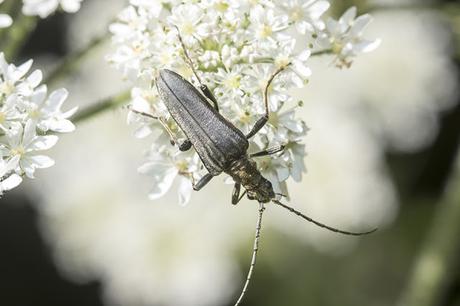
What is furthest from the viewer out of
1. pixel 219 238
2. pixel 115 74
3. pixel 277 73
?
pixel 115 74

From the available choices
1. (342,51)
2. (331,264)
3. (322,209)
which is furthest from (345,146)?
(342,51)

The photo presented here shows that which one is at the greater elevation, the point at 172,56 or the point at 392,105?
the point at 172,56

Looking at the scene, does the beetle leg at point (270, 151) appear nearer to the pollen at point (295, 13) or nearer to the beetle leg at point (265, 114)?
the beetle leg at point (265, 114)

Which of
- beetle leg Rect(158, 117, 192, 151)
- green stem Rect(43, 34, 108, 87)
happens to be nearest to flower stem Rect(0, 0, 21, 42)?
green stem Rect(43, 34, 108, 87)

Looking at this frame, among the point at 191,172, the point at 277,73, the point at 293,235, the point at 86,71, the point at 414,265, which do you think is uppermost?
the point at 277,73

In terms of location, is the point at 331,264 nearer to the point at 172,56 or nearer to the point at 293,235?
the point at 293,235

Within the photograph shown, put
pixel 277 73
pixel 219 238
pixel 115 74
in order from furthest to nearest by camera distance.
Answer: pixel 115 74, pixel 219 238, pixel 277 73

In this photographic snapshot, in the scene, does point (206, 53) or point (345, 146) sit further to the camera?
point (345, 146)
